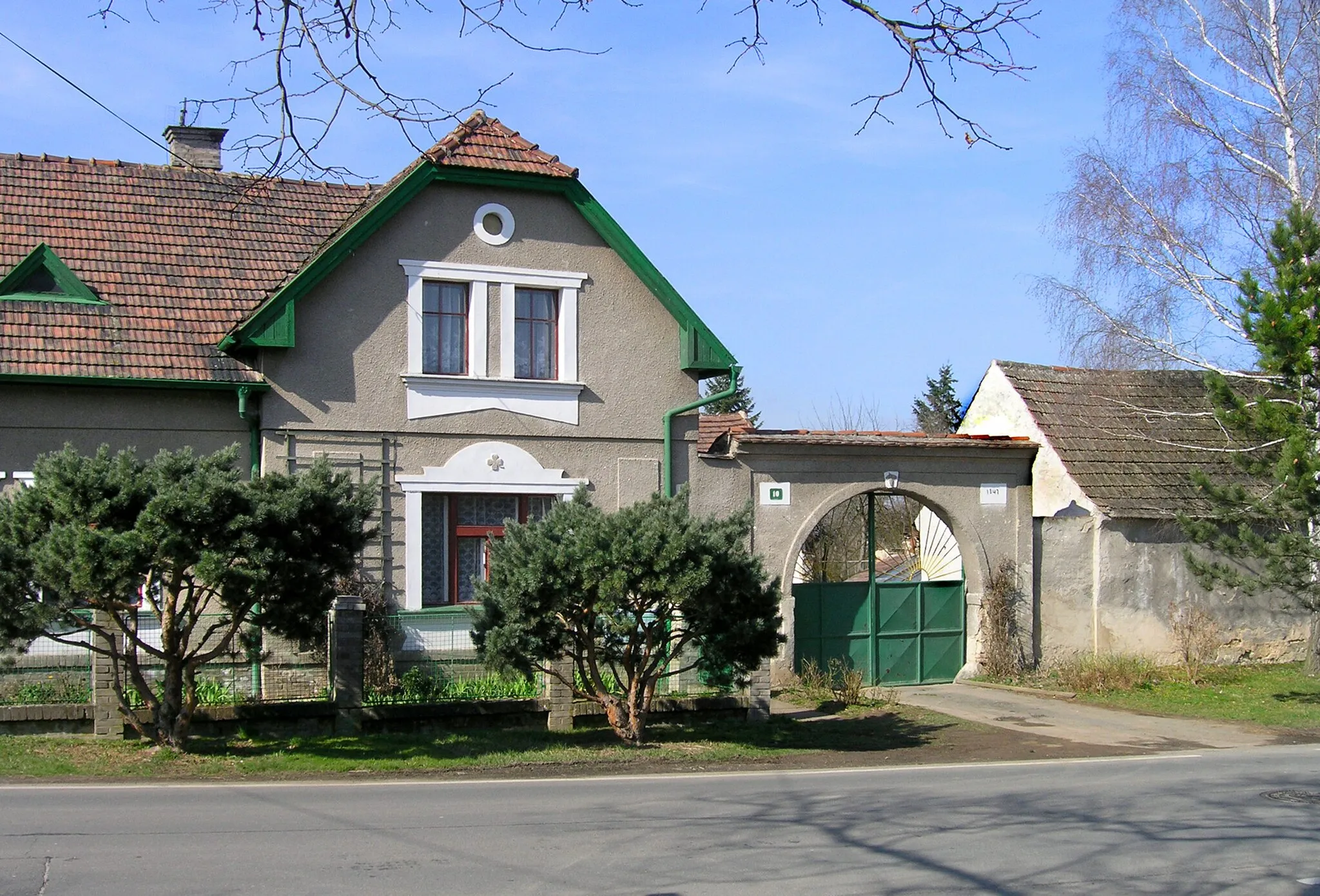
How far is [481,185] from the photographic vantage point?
17578mm

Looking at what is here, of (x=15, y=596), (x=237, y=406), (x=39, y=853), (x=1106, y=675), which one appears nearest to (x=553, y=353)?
(x=237, y=406)

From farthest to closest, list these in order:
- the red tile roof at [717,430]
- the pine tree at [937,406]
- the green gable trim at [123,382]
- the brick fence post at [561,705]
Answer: the pine tree at [937,406] → the red tile roof at [717,430] → the green gable trim at [123,382] → the brick fence post at [561,705]

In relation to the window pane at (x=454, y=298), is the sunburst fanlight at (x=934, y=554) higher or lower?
lower

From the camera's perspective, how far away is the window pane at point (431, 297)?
1734 cm

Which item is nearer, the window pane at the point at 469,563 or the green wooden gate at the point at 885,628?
the window pane at the point at 469,563

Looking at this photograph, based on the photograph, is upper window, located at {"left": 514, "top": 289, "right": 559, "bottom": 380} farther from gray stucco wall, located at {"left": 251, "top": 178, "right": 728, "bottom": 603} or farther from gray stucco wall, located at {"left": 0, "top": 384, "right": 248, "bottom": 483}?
gray stucco wall, located at {"left": 0, "top": 384, "right": 248, "bottom": 483}

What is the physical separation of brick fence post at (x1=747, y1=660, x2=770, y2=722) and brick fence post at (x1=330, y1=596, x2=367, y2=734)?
15.2 ft

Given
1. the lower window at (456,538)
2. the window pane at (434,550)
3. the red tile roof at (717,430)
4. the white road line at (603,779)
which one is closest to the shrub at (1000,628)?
the red tile roof at (717,430)

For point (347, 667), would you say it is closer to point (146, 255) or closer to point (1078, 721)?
point (146, 255)

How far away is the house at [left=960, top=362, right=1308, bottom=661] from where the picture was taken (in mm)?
20844

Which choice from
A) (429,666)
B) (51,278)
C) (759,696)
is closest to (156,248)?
(51,278)

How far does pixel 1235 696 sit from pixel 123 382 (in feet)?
51.5

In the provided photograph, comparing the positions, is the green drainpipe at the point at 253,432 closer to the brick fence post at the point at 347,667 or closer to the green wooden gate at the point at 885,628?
the brick fence post at the point at 347,667

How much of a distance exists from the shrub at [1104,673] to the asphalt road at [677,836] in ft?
23.4
